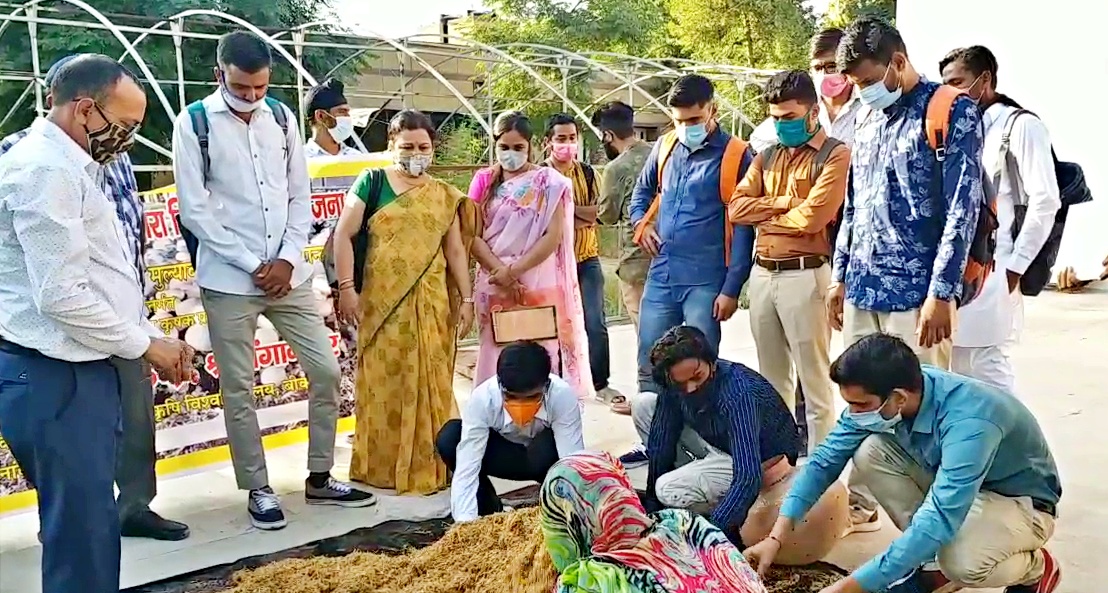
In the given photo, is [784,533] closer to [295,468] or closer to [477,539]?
[477,539]

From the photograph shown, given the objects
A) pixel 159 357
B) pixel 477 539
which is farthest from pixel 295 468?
pixel 159 357

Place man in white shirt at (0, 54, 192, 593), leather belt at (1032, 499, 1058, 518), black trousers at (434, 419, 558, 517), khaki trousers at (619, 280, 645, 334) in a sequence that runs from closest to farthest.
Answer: man in white shirt at (0, 54, 192, 593), leather belt at (1032, 499, 1058, 518), black trousers at (434, 419, 558, 517), khaki trousers at (619, 280, 645, 334)

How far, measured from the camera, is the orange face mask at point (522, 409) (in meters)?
3.03

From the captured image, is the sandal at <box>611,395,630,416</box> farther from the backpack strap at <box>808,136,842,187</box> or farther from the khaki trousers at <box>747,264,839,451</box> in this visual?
the backpack strap at <box>808,136,842,187</box>

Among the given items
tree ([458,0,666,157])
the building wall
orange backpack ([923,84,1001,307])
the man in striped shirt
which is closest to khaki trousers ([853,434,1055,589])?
orange backpack ([923,84,1001,307])

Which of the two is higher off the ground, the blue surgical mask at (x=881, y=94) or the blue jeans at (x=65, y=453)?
the blue surgical mask at (x=881, y=94)

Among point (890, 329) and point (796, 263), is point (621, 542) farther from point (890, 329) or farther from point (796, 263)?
point (796, 263)

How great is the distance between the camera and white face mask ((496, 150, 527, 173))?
3893mm

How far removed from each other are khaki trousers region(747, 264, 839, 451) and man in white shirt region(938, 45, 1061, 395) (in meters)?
0.45

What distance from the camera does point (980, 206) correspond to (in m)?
2.79

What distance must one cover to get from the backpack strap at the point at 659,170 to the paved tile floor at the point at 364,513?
935 mm

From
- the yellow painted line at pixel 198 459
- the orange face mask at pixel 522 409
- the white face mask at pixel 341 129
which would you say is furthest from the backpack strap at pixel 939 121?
the white face mask at pixel 341 129

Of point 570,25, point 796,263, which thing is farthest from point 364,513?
point 570,25

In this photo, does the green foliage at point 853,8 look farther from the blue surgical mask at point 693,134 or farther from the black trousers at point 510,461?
the black trousers at point 510,461
